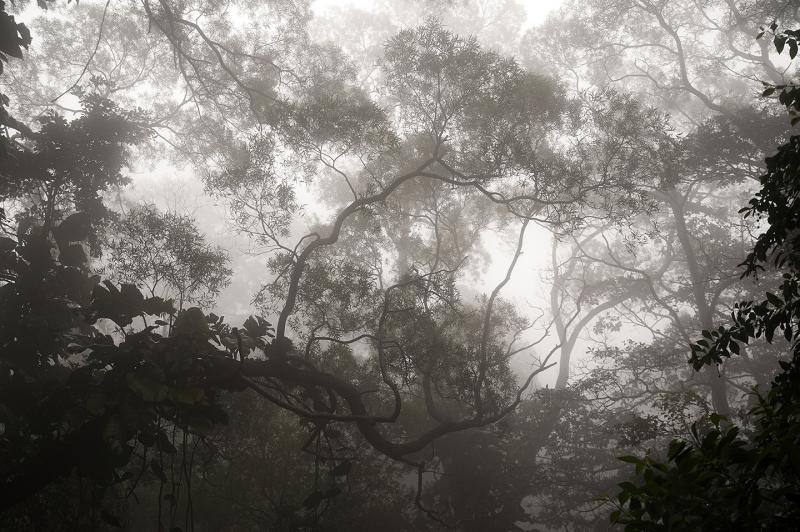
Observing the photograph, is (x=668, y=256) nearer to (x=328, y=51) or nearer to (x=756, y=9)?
(x=756, y=9)

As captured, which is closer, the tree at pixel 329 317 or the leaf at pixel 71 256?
the tree at pixel 329 317

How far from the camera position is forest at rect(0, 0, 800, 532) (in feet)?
15.2

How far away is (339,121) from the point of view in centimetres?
923

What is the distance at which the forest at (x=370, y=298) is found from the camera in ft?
15.2

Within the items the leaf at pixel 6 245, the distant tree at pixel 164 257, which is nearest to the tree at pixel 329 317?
the leaf at pixel 6 245

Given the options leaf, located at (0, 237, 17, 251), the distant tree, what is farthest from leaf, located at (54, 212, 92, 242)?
the distant tree

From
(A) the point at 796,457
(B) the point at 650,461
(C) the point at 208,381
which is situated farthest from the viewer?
(C) the point at 208,381

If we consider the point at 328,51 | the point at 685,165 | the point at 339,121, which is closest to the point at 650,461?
the point at 339,121

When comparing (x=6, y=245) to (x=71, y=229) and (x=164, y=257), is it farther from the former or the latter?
(x=164, y=257)

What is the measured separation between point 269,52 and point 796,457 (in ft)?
47.2

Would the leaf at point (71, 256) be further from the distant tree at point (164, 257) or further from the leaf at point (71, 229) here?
the distant tree at point (164, 257)

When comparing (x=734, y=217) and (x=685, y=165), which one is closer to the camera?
(x=685, y=165)

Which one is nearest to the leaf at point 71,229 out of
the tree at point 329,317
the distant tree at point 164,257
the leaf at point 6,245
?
the tree at point 329,317

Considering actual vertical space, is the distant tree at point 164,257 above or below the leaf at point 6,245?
above
